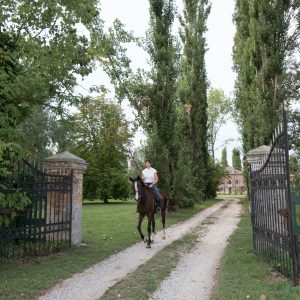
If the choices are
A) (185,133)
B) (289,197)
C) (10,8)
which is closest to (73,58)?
(10,8)

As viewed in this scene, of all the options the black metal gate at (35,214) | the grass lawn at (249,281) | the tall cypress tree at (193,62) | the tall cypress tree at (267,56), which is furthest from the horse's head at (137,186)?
the tall cypress tree at (193,62)

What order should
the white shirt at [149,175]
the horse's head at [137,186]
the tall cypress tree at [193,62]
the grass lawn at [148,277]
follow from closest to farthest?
the grass lawn at [148,277] → the horse's head at [137,186] → the white shirt at [149,175] → the tall cypress tree at [193,62]

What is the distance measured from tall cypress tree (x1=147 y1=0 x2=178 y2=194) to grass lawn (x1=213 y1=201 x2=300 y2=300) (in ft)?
38.4

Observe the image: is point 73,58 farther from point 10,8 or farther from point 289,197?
point 289,197

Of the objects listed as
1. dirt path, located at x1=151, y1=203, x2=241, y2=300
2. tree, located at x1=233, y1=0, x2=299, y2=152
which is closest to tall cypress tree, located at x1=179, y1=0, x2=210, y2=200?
tree, located at x1=233, y1=0, x2=299, y2=152

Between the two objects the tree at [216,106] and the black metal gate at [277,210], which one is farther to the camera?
the tree at [216,106]

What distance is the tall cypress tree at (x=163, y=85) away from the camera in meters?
20.5

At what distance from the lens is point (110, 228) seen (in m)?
14.2

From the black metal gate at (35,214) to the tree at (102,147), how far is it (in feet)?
89.8

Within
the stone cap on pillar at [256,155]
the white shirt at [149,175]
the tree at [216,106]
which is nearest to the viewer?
the stone cap on pillar at [256,155]

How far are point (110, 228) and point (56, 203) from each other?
5.00m

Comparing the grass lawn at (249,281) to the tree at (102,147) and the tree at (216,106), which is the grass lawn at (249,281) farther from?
the tree at (216,106)

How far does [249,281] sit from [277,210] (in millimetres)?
1347

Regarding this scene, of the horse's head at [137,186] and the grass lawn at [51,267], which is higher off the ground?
the horse's head at [137,186]
